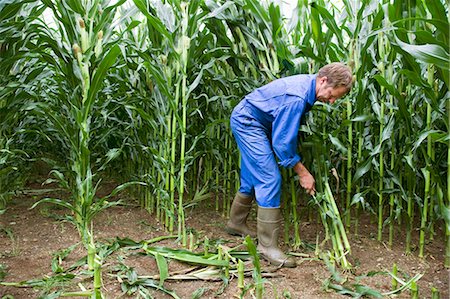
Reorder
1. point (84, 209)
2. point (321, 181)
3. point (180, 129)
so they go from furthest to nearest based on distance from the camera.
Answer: point (180, 129)
point (321, 181)
point (84, 209)

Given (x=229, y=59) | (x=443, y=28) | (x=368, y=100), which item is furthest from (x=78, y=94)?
(x=443, y=28)

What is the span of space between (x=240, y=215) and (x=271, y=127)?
807mm

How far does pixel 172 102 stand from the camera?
310cm

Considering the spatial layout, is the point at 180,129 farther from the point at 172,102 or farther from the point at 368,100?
the point at 368,100

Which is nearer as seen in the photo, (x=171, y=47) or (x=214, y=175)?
(x=171, y=47)

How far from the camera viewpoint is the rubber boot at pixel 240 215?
11.3ft

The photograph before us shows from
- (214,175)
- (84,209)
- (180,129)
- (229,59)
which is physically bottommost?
(214,175)

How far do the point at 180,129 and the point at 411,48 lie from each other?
1727 mm

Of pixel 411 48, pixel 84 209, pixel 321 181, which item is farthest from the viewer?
pixel 321 181

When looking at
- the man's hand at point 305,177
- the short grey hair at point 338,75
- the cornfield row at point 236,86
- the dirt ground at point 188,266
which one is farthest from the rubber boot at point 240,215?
the short grey hair at point 338,75

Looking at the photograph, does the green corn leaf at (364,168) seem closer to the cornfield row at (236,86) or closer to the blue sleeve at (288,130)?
the cornfield row at (236,86)

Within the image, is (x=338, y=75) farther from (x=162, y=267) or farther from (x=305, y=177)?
(x=162, y=267)

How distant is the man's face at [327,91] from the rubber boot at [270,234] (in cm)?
85

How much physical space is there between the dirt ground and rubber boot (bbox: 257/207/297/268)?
12 centimetres
